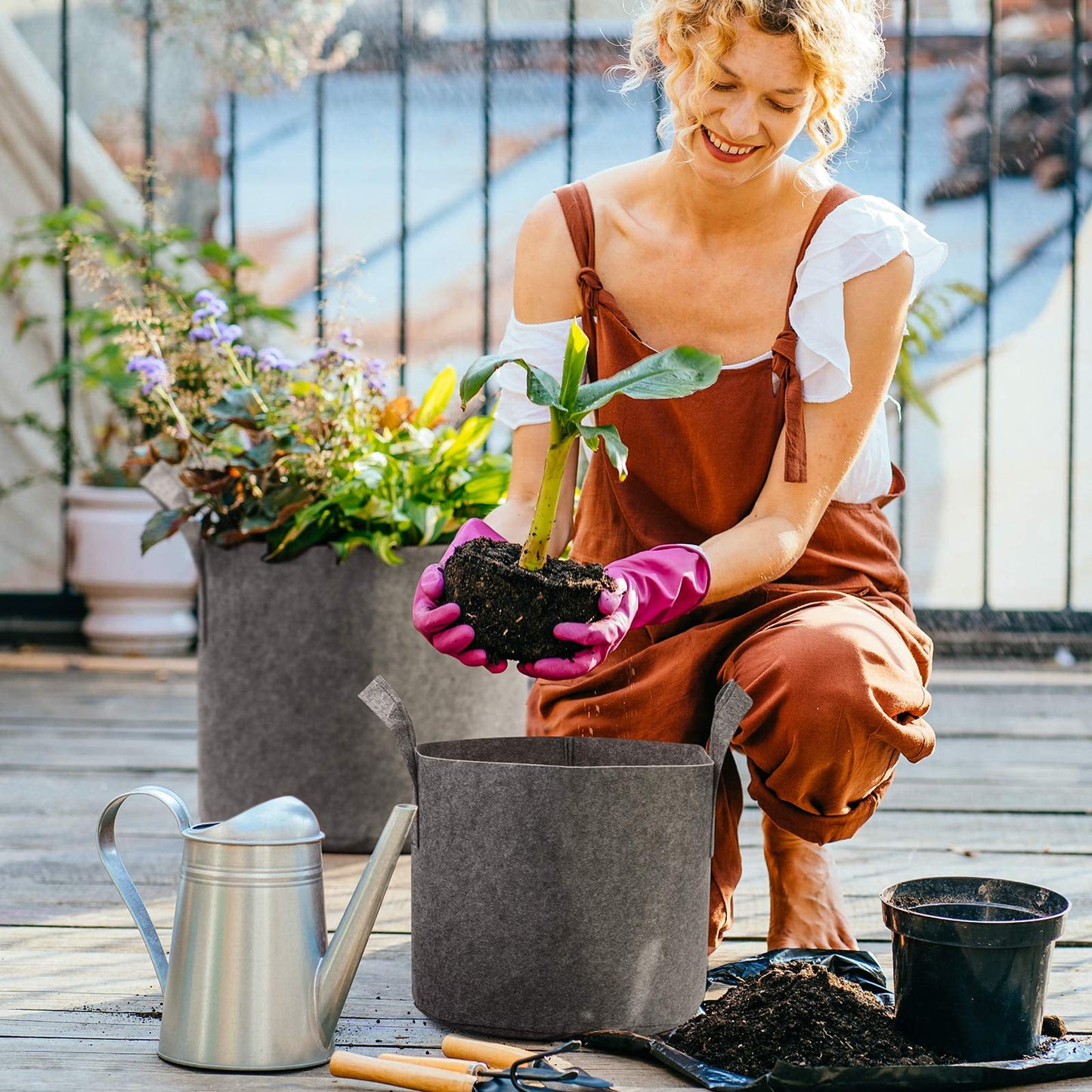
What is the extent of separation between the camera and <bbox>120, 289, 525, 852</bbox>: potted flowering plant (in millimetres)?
1866

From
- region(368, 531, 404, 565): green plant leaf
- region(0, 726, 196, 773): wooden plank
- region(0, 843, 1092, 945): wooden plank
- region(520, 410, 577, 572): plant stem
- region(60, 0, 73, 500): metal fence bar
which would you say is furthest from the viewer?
region(60, 0, 73, 500): metal fence bar

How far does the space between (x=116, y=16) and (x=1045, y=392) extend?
2576 millimetres

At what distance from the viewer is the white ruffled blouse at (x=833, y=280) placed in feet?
4.98

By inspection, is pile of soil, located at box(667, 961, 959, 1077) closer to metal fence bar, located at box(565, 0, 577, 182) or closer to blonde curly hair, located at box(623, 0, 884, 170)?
blonde curly hair, located at box(623, 0, 884, 170)

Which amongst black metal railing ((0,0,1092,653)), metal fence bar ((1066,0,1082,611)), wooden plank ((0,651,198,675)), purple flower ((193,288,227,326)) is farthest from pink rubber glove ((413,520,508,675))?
metal fence bar ((1066,0,1082,611))

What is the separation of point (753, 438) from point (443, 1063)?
0.74 meters

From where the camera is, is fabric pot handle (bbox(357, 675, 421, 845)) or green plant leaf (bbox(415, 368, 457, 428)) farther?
green plant leaf (bbox(415, 368, 457, 428))

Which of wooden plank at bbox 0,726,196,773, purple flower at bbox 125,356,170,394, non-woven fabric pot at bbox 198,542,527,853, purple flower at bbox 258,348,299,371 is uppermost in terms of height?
purple flower at bbox 258,348,299,371

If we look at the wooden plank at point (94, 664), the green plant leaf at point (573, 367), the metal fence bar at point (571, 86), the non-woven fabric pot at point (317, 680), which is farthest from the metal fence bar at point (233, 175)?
the green plant leaf at point (573, 367)

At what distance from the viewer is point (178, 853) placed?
1.92 m

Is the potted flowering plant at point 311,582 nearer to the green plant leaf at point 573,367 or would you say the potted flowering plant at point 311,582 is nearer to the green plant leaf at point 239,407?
the green plant leaf at point 239,407

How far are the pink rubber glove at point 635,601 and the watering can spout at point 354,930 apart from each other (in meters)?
0.19

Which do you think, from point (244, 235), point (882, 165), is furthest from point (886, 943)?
point (244, 235)

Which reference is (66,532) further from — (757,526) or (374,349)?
(757,526)
